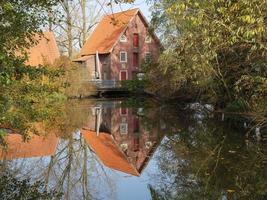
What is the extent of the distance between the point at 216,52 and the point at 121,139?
A: 5.87 m

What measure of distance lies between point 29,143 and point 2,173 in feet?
18.4

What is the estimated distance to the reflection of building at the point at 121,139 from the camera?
1478 centimetres

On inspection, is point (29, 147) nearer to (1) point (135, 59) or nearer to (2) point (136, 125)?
(2) point (136, 125)

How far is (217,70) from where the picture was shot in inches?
971

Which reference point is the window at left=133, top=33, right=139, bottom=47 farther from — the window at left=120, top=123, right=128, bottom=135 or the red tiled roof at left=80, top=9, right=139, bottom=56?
the window at left=120, top=123, right=128, bottom=135

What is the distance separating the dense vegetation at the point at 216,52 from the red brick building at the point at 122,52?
16.5m

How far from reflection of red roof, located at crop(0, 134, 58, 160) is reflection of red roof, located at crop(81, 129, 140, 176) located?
1425 millimetres

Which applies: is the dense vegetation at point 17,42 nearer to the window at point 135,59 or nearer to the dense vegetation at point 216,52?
the dense vegetation at point 216,52

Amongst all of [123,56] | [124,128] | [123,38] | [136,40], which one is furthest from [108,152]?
[136,40]

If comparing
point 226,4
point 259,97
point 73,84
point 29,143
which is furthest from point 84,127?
point 73,84

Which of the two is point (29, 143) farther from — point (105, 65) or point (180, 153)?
point (105, 65)

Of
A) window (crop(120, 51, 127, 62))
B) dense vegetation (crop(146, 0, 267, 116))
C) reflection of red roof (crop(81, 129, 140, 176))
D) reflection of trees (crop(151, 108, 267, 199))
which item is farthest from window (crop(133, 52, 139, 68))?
reflection of trees (crop(151, 108, 267, 199))

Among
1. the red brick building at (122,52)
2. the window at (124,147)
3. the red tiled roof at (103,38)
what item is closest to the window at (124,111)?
the window at (124,147)

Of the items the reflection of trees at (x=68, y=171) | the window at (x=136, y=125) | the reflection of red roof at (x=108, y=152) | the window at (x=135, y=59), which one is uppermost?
the window at (x=135, y=59)
